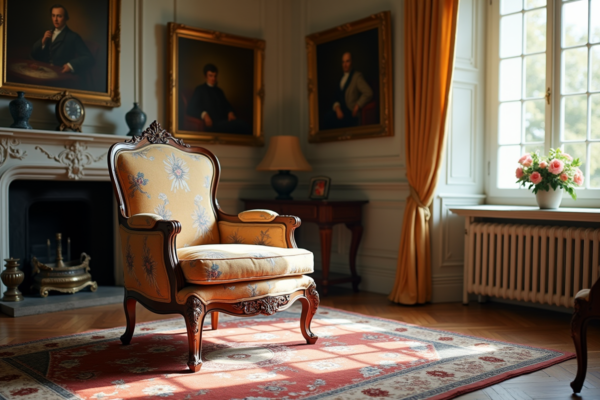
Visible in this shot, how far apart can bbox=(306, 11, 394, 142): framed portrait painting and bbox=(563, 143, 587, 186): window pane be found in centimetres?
128

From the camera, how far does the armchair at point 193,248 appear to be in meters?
2.60

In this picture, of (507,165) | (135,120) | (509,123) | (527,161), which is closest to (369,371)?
(527,161)

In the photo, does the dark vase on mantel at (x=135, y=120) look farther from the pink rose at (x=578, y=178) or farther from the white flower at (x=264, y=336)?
the pink rose at (x=578, y=178)

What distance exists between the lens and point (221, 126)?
5098 mm

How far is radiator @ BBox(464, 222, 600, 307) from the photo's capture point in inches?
142

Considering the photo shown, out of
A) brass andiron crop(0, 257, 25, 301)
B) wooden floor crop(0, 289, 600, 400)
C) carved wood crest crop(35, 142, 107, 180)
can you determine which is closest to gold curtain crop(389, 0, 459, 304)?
wooden floor crop(0, 289, 600, 400)

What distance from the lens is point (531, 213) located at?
148 inches

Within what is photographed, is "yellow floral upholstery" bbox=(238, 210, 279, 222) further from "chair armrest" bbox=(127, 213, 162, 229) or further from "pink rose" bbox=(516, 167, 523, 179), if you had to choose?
"pink rose" bbox=(516, 167, 523, 179)

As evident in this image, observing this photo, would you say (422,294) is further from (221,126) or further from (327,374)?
(221,126)

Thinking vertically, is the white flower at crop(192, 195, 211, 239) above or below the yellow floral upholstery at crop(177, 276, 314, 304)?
above

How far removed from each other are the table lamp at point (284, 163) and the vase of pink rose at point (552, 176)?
184 centimetres

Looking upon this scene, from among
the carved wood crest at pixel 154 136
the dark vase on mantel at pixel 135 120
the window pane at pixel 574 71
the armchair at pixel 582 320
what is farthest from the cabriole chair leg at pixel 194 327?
the window pane at pixel 574 71

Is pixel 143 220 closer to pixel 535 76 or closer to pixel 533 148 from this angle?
pixel 533 148

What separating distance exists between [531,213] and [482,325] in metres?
0.80
